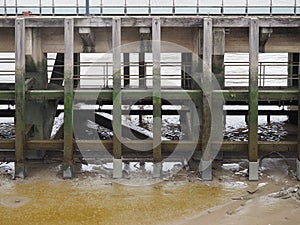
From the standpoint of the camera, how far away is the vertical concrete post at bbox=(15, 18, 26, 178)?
13.3 meters

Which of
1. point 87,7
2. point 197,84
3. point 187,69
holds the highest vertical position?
point 87,7

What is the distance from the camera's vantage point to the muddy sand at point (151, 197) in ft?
37.3

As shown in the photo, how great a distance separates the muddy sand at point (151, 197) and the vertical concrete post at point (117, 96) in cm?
52

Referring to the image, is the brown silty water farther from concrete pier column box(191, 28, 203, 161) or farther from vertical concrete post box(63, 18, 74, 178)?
concrete pier column box(191, 28, 203, 161)

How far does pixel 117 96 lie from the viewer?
13391 mm

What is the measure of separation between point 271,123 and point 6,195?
10.4 meters

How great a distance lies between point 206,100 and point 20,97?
4.55 m

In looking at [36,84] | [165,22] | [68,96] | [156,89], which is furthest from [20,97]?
[165,22]

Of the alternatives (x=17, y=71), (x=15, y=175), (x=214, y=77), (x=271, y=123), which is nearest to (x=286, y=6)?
(x=214, y=77)

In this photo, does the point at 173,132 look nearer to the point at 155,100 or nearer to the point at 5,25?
the point at 155,100

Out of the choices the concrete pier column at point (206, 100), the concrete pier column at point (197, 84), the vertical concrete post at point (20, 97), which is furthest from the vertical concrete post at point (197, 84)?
the vertical concrete post at point (20, 97)

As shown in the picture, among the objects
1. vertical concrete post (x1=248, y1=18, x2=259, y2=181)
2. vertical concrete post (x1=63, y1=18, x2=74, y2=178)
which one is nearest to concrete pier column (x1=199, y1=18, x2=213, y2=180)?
vertical concrete post (x1=248, y1=18, x2=259, y2=181)

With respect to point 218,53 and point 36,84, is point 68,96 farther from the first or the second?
point 218,53

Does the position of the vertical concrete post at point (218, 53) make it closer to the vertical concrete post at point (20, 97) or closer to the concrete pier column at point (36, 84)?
the concrete pier column at point (36, 84)
